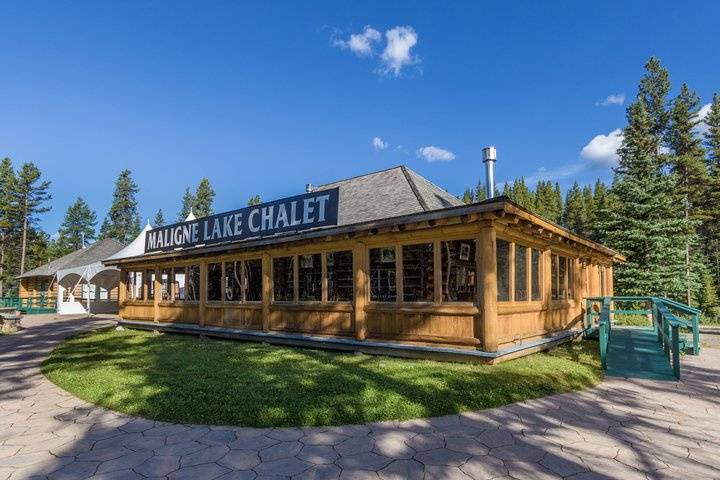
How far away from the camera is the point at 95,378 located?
7.03 metres

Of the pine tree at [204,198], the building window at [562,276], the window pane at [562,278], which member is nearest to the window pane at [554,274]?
the building window at [562,276]

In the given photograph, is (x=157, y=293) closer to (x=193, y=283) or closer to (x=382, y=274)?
(x=193, y=283)

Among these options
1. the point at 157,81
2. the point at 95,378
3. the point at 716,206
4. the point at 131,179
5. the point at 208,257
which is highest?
the point at 131,179

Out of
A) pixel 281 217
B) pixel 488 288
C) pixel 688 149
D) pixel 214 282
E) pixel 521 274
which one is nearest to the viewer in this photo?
pixel 488 288

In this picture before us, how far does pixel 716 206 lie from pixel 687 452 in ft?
132

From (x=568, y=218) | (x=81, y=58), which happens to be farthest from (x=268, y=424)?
(x=568, y=218)

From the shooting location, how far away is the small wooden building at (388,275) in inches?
297

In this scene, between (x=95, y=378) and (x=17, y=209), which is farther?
(x=17, y=209)

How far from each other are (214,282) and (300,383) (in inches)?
332

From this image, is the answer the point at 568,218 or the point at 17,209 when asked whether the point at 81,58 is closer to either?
the point at 17,209

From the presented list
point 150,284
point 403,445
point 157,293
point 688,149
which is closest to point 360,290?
point 403,445

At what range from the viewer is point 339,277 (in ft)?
33.5

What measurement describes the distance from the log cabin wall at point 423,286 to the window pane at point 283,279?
27mm

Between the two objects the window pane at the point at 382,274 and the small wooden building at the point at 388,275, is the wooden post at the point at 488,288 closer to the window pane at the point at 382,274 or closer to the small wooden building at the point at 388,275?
the small wooden building at the point at 388,275
